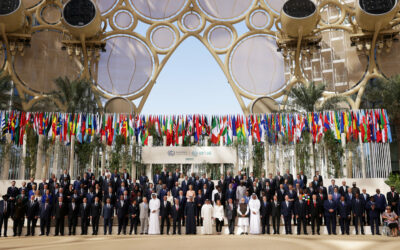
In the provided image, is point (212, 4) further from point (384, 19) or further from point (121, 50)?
point (384, 19)

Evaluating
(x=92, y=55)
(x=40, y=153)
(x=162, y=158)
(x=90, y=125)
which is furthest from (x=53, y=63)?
(x=162, y=158)

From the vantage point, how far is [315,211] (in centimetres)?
1203

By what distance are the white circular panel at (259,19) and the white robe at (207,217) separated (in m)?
23.2

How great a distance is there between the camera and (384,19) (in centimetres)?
2662

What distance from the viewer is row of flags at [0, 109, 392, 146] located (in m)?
20.5

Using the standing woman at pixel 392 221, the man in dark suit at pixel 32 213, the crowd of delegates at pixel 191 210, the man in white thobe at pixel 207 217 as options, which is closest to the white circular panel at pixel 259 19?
Result: the crowd of delegates at pixel 191 210

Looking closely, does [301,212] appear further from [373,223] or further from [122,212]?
[122,212]

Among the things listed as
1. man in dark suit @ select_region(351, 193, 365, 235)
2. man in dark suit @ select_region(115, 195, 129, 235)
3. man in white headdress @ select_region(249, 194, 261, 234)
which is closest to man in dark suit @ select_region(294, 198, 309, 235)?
man in white headdress @ select_region(249, 194, 261, 234)

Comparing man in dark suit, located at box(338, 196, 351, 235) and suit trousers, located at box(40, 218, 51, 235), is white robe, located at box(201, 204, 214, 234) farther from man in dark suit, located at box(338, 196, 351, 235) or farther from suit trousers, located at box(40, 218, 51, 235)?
suit trousers, located at box(40, 218, 51, 235)

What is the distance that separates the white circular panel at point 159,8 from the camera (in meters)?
33.1

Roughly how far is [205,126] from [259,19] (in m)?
14.6

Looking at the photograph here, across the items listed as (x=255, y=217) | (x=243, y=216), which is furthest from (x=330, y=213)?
(x=243, y=216)

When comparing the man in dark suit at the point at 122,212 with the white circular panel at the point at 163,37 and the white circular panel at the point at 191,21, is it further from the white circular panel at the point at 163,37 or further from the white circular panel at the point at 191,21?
the white circular panel at the point at 191,21

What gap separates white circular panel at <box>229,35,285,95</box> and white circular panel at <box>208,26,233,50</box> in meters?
1.08
